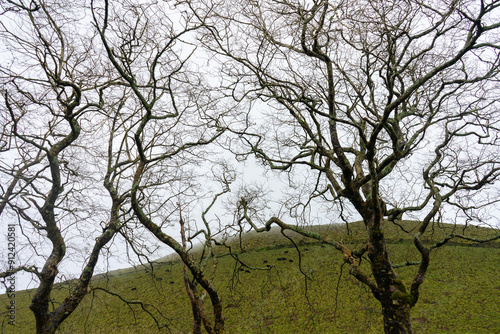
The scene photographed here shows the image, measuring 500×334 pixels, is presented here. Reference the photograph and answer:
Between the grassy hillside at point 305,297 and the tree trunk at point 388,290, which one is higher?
the tree trunk at point 388,290

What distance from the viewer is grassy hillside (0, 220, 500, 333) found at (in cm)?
718

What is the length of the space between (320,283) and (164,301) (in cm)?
547

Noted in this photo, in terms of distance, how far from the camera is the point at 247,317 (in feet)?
27.4

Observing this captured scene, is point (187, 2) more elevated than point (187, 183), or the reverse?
point (187, 2)

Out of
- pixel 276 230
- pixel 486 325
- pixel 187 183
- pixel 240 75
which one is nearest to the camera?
pixel 240 75

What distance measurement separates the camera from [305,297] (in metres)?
8.73

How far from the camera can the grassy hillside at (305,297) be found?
718 centimetres

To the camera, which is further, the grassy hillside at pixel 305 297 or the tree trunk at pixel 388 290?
the grassy hillside at pixel 305 297

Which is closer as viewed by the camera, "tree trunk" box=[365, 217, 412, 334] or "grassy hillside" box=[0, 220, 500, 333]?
"tree trunk" box=[365, 217, 412, 334]

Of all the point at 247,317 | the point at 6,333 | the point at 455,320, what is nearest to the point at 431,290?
the point at 455,320

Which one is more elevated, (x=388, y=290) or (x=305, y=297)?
(x=388, y=290)

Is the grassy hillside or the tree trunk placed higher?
the tree trunk

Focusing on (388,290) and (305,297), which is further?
(305,297)

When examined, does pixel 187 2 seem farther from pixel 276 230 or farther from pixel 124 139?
pixel 276 230
